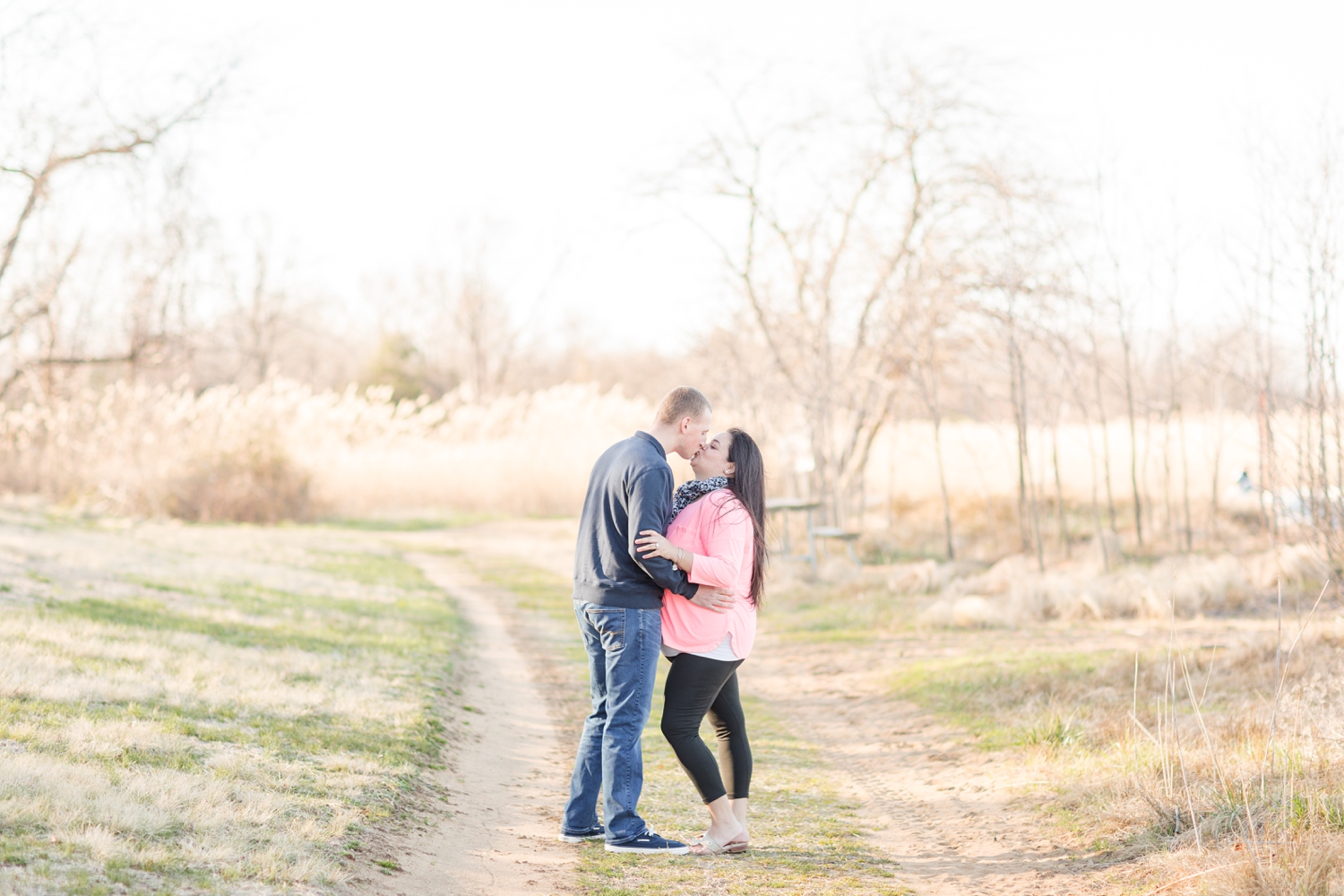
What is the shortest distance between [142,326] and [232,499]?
3.78 meters

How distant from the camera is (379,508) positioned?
944 inches

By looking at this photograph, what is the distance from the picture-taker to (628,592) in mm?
4016

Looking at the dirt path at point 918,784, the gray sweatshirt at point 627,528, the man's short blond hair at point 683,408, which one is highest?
the man's short blond hair at point 683,408

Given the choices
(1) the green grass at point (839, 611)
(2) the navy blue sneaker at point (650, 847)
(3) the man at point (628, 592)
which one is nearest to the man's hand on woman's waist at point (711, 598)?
(3) the man at point (628, 592)

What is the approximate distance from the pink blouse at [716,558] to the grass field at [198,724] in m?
1.45

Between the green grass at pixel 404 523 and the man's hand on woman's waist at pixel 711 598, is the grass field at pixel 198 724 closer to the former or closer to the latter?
the man's hand on woman's waist at pixel 711 598

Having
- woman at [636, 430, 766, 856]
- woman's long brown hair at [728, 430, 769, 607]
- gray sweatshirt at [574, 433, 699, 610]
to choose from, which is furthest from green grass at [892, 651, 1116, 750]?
gray sweatshirt at [574, 433, 699, 610]

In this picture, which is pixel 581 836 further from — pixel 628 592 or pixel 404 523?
pixel 404 523

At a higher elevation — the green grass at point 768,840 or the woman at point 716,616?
the woman at point 716,616

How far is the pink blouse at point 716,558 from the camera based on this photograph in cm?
404

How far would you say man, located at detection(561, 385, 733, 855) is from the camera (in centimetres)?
397

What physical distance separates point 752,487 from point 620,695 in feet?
3.17

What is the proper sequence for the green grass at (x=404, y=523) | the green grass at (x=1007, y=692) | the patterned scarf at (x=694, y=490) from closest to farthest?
the patterned scarf at (x=694, y=490), the green grass at (x=1007, y=692), the green grass at (x=404, y=523)

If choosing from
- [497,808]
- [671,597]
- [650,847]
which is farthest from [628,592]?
[497,808]
